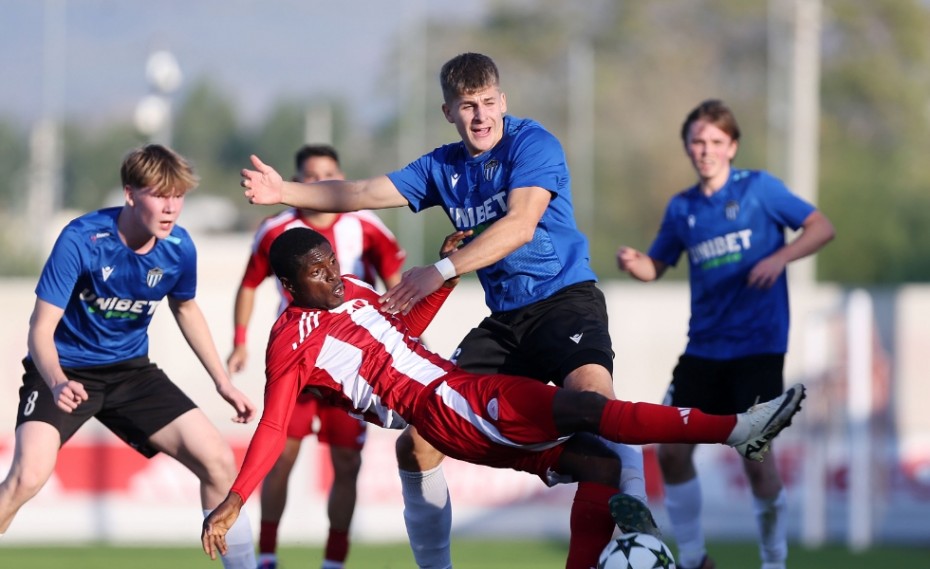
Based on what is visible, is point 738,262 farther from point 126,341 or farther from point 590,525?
point 126,341

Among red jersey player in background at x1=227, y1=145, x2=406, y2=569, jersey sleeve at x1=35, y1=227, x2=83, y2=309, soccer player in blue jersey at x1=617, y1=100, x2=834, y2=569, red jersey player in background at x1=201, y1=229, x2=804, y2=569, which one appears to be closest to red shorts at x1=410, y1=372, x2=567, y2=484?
red jersey player in background at x1=201, y1=229, x2=804, y2=569

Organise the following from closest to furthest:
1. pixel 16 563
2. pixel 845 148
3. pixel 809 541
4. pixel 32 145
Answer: pixel 16 563 < pixel 809 541 < pixel 32 145 < pixel 845 148

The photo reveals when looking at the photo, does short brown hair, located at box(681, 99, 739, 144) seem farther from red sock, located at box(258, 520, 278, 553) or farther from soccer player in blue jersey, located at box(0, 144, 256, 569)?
red sock, located at box(258, 520, 278, 553)

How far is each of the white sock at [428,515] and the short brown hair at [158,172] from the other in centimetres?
188

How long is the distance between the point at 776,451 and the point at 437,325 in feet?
14.6

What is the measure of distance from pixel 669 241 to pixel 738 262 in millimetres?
526

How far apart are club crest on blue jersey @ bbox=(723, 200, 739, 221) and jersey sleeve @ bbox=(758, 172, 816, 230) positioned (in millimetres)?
153

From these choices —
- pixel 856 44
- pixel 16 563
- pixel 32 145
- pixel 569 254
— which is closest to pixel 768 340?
pixel 569 254

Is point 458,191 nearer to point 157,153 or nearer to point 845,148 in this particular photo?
point 157,153

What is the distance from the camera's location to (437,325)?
1609 centimetres

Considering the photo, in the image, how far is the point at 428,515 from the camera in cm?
687

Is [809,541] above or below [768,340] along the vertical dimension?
below

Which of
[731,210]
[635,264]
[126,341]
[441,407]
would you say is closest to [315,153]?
[126,341]

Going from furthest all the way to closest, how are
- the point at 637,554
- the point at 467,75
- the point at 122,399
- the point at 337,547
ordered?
the point at 337,547, the point at 122,399, the point at 467,75, the point at 637,554
